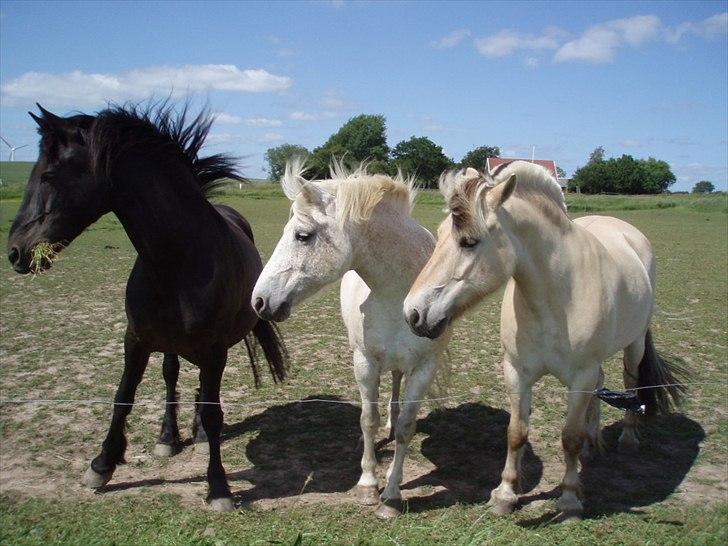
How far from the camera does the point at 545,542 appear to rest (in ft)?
9.24

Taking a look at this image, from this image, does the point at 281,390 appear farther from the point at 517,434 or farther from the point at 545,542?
the point at 545,542

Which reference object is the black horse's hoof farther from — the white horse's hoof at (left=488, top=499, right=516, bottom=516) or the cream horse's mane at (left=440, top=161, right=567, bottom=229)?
the cream horse's mane at (left=440, top=161, right=567, bottom=229)

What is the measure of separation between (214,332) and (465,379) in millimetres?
3062

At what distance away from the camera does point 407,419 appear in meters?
3.37

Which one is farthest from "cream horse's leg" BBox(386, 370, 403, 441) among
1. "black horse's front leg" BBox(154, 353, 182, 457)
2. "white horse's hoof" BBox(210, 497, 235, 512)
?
"black horse's front leg" BBox(154, 353, 182, 457)

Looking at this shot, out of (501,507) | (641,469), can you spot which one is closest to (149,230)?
(501,507)

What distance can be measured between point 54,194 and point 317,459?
2432 millimetres

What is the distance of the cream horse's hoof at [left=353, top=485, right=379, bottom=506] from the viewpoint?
3.41 metres

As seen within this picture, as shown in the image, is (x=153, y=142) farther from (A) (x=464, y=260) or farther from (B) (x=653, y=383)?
(B) (x=653, y=383)

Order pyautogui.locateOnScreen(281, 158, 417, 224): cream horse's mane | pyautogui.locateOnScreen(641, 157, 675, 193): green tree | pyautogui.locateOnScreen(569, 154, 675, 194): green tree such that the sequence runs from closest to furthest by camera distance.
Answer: pyautogui.locateOnScreen(281, 158, 417, 224): cream horse's mane → pyautogui.locateOnScreen(569, 154, 675, 194): green tree → pyautogui.locateOnScreen(641, 157, 675, 193): green tree

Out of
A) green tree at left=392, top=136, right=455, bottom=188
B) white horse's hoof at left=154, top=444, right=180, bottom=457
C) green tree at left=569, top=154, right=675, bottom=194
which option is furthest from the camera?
green tree at left=569, top=154, right=675, bottom=194

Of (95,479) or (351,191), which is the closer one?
(351,191)

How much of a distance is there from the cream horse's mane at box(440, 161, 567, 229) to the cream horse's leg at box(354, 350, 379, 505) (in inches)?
45.6

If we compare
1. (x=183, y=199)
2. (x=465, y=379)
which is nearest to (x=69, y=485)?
(x=183, y=199)
